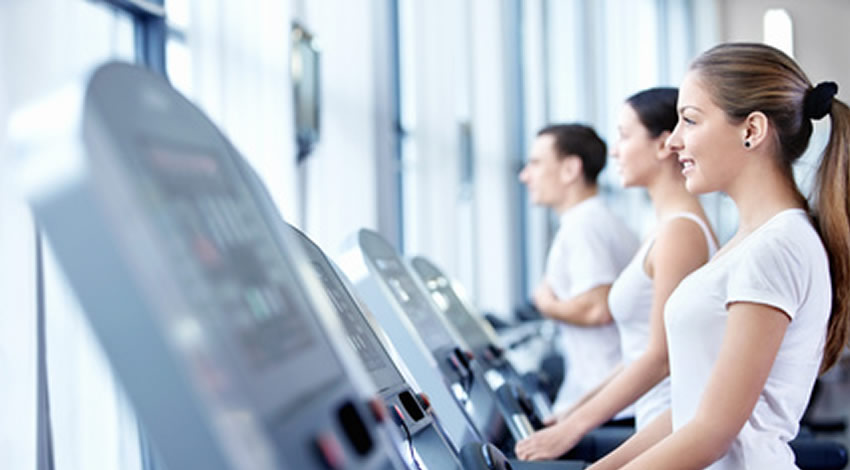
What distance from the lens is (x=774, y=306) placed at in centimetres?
139

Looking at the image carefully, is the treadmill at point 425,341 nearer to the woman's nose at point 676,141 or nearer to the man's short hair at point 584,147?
the woman's nose at point 676,141

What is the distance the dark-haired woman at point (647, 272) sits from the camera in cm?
200

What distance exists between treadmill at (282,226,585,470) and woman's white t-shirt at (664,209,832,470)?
36 centimetres

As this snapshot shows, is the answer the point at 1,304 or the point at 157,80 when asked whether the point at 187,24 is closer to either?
the point at 1,304

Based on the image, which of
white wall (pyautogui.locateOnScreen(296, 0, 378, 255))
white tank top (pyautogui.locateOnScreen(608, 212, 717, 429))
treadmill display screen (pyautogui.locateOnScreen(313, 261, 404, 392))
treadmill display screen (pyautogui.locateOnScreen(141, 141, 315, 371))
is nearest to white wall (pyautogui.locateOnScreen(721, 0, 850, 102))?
white tank top (pyautogui.locateOnScreen(608, 212, 717, 429))

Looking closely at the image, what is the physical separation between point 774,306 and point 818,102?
38 centimetres

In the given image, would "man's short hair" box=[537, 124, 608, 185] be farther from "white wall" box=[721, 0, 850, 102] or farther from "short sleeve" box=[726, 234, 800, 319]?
"short sleeve" box=[726, 234, 800, 319]

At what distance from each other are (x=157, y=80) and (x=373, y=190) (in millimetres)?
3382

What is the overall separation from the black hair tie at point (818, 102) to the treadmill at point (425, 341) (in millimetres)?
727

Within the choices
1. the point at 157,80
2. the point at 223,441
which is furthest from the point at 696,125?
the point at 223,441

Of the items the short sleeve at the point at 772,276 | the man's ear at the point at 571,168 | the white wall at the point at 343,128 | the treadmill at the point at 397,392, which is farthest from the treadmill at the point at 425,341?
the white wall at the point at 343,128

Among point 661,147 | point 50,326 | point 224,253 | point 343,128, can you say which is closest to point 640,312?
point 661,147

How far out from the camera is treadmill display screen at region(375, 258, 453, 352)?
179cm

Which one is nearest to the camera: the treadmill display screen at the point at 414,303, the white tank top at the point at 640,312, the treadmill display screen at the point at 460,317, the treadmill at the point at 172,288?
the treadmill at the point at 172,288
